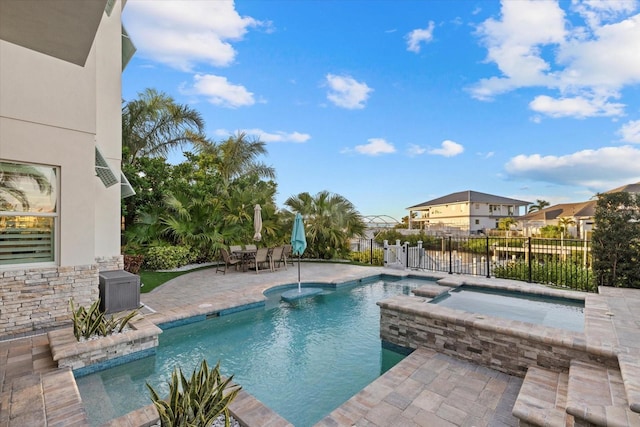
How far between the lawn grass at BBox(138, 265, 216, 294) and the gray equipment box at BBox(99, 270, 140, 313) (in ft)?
6.99

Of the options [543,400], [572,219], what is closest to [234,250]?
[543,400]

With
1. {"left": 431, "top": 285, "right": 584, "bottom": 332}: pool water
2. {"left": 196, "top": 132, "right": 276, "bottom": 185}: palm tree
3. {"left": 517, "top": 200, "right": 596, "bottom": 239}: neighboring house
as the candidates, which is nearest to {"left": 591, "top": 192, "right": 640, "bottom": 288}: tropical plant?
{"left": 431, "top": 285, "right": 584, "bottom": 332}: pool water

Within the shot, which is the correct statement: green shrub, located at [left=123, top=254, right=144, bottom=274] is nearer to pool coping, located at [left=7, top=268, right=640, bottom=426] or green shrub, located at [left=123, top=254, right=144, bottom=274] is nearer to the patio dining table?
pool coping, located at [left=7, top=268, right=640, bottom=426]

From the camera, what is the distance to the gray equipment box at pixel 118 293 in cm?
620

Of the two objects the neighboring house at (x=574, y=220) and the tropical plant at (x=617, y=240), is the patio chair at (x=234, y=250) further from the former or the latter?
the neighboring house at (x=574, y=220)

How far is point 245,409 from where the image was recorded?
3.11 m

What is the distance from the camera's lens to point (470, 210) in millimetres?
39125

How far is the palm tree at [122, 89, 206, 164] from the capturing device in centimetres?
1476

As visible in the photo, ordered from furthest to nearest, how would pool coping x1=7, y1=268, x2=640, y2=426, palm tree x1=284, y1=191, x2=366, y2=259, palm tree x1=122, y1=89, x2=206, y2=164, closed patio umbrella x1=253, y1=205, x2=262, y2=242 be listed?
1. palm tree x1=122, y1=89, x2=206, y2=164
2. palm tree x1=284, y1=191, x2=366, y2=259
3. closed patio umbrella x1=253, y1=205, x2=262, y2=242
4. pool coping x1=7, y1=268, x2=640, y2=426

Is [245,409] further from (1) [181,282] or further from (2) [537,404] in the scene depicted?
(1) [181,282]

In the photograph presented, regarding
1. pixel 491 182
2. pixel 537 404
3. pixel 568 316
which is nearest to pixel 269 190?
pixel 568 316

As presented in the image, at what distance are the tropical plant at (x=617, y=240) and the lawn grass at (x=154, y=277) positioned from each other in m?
11.8

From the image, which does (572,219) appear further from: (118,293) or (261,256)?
(118,293)

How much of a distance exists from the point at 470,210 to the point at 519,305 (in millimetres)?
35927
